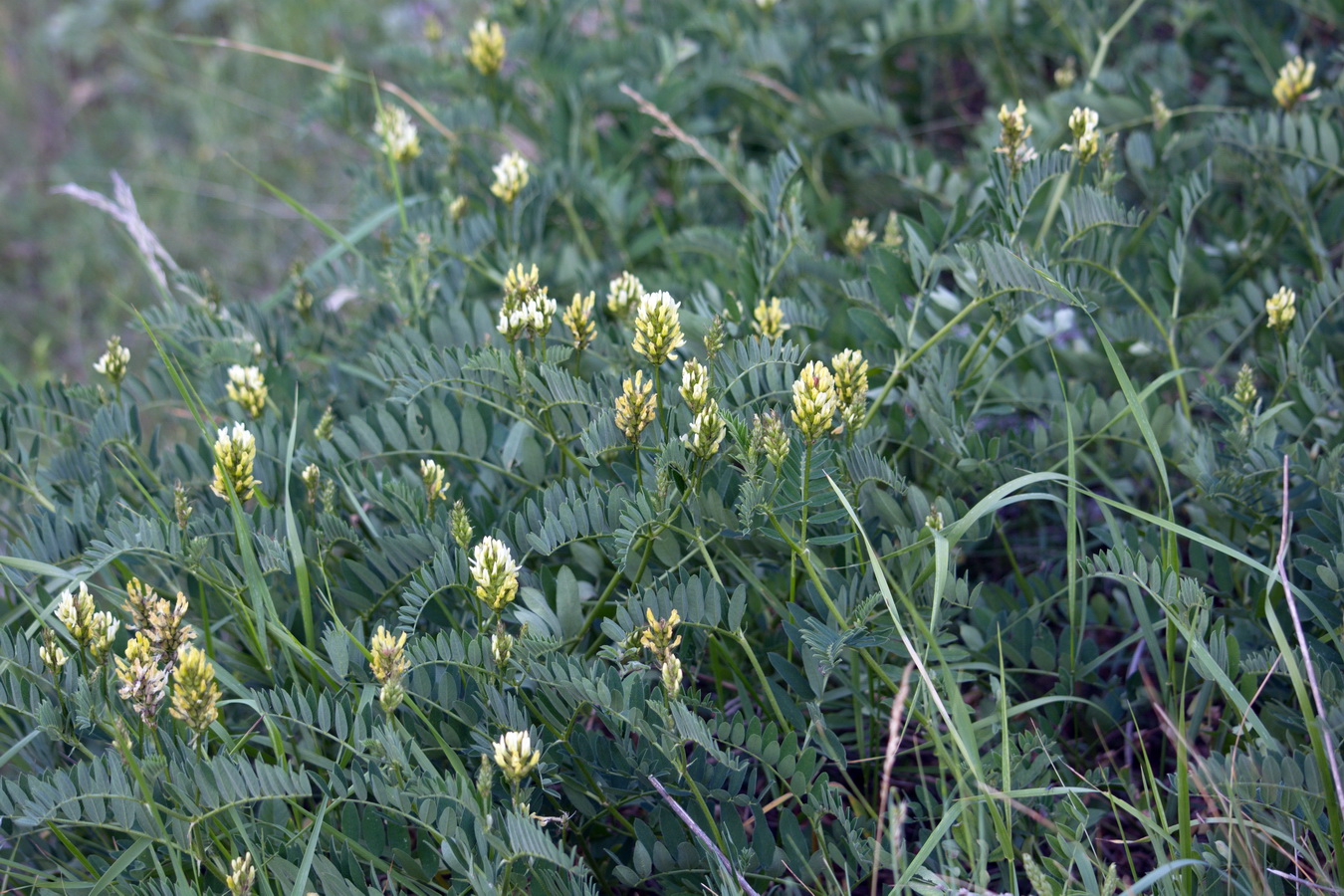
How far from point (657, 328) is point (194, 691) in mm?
694

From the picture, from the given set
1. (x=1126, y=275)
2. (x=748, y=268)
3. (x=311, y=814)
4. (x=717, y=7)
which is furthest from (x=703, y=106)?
(x=311, y=814)

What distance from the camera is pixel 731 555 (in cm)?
153

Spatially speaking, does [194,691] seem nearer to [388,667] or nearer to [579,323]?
[388,667]

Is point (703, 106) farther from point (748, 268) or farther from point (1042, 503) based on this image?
point (1042, 503)

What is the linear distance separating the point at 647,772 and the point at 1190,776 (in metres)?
0.69

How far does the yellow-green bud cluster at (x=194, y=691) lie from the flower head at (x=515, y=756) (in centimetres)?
34

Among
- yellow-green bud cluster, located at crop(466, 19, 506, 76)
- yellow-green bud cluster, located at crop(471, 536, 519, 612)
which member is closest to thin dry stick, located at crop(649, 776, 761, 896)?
yellow-green bud cluster, located at crop(471, 536, 519, 612)

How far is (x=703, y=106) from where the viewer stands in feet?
8.71

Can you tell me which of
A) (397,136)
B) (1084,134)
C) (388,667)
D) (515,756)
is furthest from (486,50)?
(515,756)

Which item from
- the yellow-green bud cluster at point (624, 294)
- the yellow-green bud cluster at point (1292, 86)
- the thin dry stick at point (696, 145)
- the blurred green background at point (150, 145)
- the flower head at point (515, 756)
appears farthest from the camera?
the blurred green background at point (150, 145)

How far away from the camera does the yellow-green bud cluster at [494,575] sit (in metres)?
1.31

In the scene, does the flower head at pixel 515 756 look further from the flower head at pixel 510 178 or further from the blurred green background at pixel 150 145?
the blurred green background at pixel 150 145

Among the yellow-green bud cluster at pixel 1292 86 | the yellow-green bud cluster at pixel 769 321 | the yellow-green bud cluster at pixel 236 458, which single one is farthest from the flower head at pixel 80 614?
the yellow-green bud cluster at pixel 1292 86

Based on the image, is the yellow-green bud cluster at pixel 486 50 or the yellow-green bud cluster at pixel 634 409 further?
the yellow-green bud cluster at pixel 486 50
